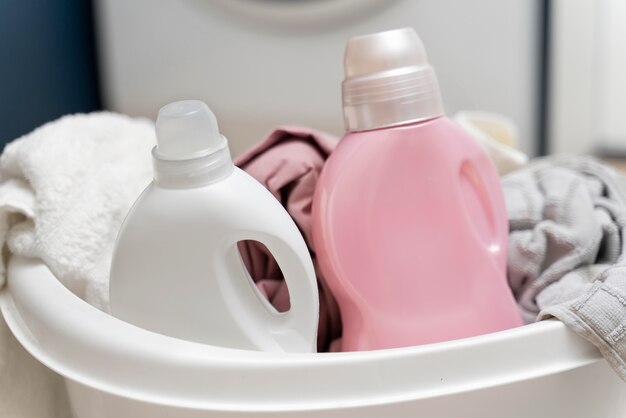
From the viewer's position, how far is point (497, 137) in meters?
0.71

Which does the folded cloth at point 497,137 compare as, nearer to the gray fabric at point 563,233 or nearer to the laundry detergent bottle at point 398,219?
the gray fabric at point 563,233

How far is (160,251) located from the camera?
0.33m

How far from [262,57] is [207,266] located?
1.78 feet

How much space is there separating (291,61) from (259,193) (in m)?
0.52

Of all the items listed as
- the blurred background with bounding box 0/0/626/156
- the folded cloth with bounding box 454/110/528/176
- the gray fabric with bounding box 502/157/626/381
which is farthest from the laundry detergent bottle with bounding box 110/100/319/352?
the blurred background with bounding box 0/0/626/156

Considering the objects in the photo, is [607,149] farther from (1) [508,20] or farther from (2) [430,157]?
(2) [430,157]

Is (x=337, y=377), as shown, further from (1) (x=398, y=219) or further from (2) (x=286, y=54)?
(2) (x=286, y=54)

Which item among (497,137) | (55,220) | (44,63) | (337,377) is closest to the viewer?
(337,377)

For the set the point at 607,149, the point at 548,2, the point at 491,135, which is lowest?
the point at 607,149

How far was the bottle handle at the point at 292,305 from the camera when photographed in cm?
35

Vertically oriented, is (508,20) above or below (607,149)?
above

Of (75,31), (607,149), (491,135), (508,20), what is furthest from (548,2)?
(75,31)

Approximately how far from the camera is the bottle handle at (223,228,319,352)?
1.13ft

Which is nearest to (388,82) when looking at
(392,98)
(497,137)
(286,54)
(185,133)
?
(392,98)
